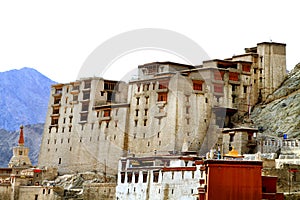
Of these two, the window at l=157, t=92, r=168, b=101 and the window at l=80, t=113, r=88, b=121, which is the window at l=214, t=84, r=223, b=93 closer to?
the window at l=157, t=92, r=168, b=101

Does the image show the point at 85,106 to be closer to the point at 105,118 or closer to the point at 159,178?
the point at 105,118

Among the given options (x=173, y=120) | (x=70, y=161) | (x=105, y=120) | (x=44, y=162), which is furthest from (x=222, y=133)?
(x=44, y=162)

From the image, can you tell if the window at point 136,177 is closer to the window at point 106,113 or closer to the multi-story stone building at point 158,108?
the multi-story stone building at point 158,108

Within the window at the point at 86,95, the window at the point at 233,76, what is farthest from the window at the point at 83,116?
the window at the point at 233,76

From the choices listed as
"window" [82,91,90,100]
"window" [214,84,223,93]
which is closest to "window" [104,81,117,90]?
"window" [82,91,90,100]

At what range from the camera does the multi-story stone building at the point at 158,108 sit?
6919cm

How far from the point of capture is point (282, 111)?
226ft

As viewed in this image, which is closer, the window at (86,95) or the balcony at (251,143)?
the balcony at (251,143)

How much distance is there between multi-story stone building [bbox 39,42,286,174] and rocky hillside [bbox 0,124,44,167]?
5027cm

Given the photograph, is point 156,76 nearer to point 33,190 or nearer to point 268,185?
point 33,190

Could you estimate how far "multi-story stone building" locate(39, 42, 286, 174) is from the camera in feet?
227

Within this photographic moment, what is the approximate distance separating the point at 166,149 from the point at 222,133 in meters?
5.91

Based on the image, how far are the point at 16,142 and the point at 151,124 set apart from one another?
67.4m

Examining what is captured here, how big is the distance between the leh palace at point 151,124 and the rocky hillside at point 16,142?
50.4 meters
